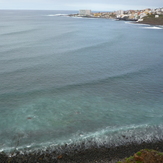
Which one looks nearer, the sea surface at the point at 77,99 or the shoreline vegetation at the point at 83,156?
the shoreline vegetation at the point at 83,156

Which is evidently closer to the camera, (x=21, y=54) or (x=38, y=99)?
(x=38, y=99)

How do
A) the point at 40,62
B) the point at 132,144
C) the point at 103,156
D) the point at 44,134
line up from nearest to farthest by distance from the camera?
the point at 103,156
the point at 132,144
the point at 44,134
the point at 40,62

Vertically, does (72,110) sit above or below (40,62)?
below

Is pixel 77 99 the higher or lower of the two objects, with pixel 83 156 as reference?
higher

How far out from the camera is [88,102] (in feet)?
113

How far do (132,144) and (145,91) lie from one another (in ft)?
57.0

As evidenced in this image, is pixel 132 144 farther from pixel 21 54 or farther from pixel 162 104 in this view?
pixel 21 54

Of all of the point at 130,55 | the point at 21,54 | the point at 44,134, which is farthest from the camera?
the point at 130,55

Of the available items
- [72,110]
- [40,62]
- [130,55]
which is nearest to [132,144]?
[72,110]

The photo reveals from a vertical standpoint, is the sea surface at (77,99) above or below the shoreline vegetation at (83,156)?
above

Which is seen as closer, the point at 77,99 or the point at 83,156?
the point at 83,156

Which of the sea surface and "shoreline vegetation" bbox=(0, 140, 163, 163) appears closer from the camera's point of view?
"shoreline vegetation" bbox=(0, 140, 163, 163)

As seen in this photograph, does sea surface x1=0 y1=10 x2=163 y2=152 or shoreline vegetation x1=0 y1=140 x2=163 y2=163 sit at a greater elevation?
sea surface x1=0 y1=10 x2=163 y2=152

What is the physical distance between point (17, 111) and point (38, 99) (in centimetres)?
506
